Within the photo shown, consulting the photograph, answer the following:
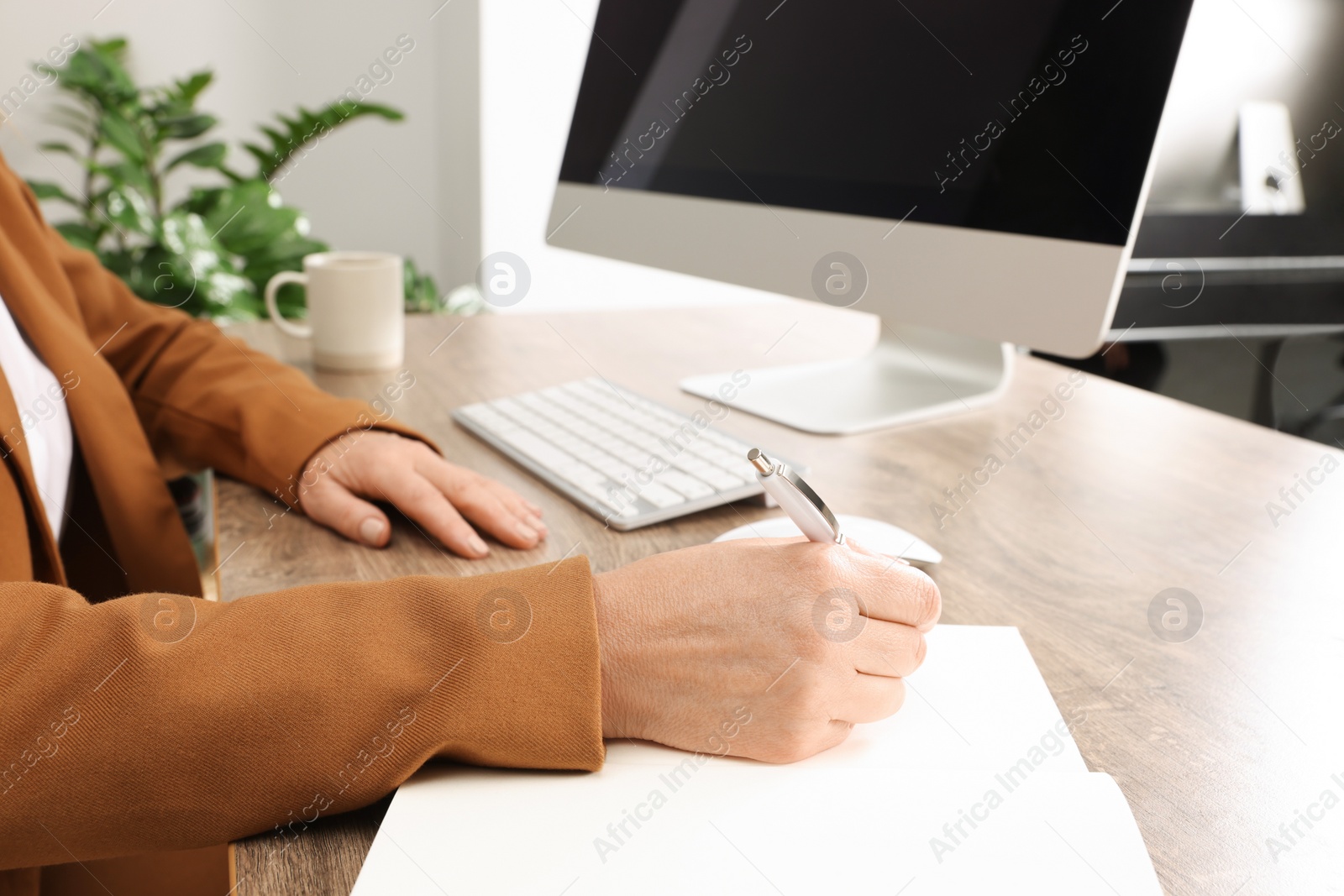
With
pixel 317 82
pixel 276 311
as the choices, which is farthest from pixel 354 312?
pixel 317 82

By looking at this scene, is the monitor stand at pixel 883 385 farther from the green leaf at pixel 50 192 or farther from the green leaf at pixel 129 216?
the green leaf at pixel 50 192

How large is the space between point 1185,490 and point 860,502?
28 cm

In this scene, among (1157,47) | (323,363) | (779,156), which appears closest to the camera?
(1157,47)

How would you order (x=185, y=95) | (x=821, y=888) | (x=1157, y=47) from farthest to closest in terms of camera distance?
(x=185, y=95)
(x=1157, y=47)
(x=821, y=888)

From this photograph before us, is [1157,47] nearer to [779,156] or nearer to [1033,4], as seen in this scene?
[1033,4]

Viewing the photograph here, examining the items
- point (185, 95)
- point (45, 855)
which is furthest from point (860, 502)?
point (185, 95)

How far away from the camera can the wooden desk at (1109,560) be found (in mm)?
379

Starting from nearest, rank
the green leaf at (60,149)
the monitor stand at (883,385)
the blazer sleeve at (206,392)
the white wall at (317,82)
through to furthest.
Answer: the blazer sleeve at (206,392) < the monitor stand at (883,385) < the green leaf at (60,149) < the white wall at (317,82)

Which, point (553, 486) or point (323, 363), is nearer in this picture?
point (553, 486)

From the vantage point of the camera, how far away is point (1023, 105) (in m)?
0.68

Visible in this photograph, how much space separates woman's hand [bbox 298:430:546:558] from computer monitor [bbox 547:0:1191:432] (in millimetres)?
329

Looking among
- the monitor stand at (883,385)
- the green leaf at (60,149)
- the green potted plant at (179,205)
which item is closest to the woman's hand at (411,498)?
the monitor stand at (883,385)

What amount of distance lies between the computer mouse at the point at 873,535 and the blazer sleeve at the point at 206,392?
0.29m

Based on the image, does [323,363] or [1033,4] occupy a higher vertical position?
[1033,4]
